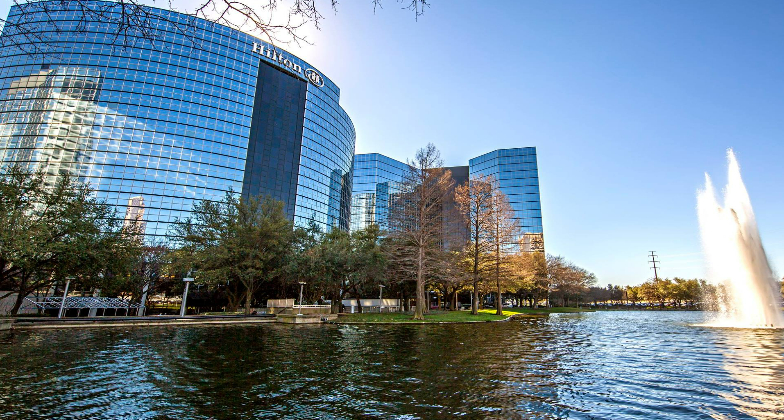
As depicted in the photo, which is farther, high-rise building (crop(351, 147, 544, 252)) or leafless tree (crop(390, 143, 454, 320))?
high-rise building (crop(351, 147, 544, 252))

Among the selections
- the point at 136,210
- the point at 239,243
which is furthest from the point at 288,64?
the point at 239,243

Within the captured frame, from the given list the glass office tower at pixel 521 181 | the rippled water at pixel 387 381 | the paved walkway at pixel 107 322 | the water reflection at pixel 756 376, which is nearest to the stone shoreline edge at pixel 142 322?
the paved walkway at pixel 107 322

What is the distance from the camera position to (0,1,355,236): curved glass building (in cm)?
6531

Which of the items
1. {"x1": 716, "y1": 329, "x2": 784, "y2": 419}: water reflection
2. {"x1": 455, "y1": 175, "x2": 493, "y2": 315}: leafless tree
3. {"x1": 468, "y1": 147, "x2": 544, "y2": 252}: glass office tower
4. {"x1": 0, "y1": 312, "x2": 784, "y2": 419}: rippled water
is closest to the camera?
{"x1": 0, "y1": 312, "x2": 784, "y2": 419}: rippled water

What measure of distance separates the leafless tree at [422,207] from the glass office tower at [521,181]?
62888 mm

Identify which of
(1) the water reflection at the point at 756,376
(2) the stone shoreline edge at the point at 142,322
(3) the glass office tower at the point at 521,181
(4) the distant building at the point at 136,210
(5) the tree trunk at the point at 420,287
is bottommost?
(2) the stone shoreline edge at the point at 142,322

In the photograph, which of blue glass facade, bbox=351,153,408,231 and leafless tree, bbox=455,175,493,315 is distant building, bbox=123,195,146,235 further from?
leafless tree, bbox=455,175,493,315

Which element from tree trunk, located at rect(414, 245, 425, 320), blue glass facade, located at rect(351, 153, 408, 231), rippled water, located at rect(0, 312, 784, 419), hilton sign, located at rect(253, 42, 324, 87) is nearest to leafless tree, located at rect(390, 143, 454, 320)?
tree trunk, located at rect(414, 245, 425, 320)

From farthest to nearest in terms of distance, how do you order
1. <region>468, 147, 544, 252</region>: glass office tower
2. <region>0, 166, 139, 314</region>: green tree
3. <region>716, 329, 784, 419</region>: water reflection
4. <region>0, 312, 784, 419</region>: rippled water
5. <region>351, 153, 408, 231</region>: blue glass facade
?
<region>351, 153, 408, 231</region>: blue glass facade < <region>468, 147, 544, 252</region>: glass office tower < <region>0, 166, 139, 314</region>: green tree < <region>716, 329, 784, 419</region>: water reflection < <region>0, 312, 784, 419</region>: rippled water

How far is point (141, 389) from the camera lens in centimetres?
836

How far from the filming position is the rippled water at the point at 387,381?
701cm

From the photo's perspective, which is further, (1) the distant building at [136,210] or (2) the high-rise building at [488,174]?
(2) the high-rise building at [488,174]

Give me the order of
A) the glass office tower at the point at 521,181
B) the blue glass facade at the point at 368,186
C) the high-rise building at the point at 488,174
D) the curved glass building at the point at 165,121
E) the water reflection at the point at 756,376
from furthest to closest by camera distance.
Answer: the blue glass facade at the point at 368,186 → the high-rise building at the point at 488,174 → the glass office tower at the point at 521,181 → the curved glass building at the point at 165,121 → the water reflection at the point at 756,376

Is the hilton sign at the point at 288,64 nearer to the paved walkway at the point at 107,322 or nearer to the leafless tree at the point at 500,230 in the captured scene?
the leafless tree at the point at 500,230
